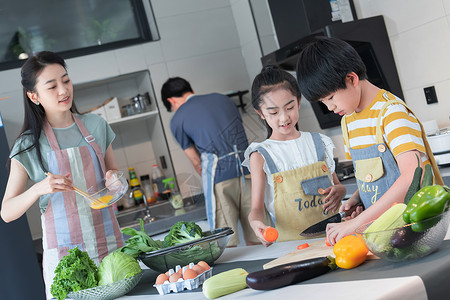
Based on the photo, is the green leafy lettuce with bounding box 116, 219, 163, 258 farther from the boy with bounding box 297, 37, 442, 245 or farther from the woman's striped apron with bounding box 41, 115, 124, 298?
the boy with bounding box 297, 37, 442, 245

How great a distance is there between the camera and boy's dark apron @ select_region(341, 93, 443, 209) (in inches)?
56.8

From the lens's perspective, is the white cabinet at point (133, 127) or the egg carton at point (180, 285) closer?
the egg carton at point (180, 285)

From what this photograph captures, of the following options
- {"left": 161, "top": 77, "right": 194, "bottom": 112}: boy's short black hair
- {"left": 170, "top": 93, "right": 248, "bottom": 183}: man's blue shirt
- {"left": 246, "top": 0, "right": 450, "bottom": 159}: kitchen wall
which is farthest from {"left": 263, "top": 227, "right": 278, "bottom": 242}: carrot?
{"left": 161, "top": 77, "right": 194, "bottom": 112}: boy's short black hair

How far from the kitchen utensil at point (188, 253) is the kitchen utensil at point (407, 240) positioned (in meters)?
0.53

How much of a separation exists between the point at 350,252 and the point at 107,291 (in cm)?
61

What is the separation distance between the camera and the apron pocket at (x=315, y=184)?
6.07ft

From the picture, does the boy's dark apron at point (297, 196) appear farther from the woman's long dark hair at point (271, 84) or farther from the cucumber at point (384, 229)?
the cucumber at point (384, 229)

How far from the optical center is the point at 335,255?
1.13m

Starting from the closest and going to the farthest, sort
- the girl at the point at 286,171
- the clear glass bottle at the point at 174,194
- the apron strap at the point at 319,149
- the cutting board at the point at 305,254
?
the cutting board at the point at 305,254 < the girl at the point at 286,171 < the apron strap at the point at 319,149 < the clear glass bottle at the point at 174,194

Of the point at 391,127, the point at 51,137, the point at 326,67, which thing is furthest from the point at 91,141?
the point at 391,127

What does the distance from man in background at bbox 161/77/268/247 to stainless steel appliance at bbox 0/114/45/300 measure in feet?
3.25

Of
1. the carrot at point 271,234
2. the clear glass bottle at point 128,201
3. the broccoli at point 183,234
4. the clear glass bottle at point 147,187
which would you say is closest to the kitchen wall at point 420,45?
the carrot at point 271,234

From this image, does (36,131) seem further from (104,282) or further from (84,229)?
(104,282)

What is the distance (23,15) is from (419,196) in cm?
336
